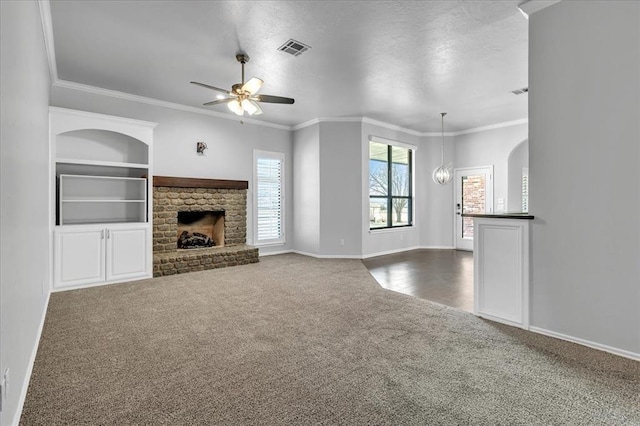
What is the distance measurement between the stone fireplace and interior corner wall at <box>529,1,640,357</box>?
4638 mm

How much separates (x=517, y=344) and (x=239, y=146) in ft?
18.7

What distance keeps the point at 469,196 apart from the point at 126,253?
725cm

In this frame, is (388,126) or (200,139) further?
(388,126)

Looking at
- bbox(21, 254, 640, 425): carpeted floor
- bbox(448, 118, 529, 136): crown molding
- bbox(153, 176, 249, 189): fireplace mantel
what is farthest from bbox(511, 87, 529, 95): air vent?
bbox(153, 176, 249, 189): fireplace mantel

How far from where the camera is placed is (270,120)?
A: 6965 mm

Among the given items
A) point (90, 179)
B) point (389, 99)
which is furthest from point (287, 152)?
point (90, 179)

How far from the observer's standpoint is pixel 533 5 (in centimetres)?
287

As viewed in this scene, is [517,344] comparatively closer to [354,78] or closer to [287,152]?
[354,78]

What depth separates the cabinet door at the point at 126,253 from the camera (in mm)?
4676

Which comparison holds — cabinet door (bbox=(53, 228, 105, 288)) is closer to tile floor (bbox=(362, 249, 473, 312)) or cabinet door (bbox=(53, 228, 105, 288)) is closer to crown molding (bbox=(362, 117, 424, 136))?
tile floor (bbox=(362, 249, 473, 312))

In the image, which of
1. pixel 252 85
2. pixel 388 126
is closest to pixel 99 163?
pixel 252 85

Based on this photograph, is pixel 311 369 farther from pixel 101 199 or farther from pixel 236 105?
pixel 101 199

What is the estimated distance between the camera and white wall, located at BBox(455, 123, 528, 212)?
7.21 metres

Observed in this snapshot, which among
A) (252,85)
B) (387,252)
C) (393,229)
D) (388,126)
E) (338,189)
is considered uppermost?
(388,126)
